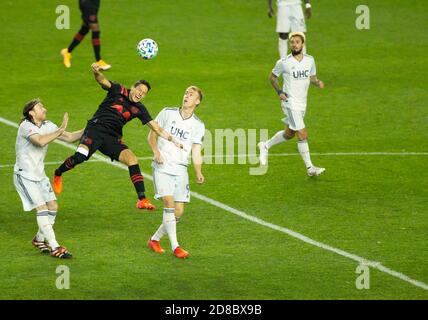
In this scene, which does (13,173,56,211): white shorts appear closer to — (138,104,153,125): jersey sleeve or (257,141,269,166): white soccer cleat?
(138,104,153,125): jersey sleeve

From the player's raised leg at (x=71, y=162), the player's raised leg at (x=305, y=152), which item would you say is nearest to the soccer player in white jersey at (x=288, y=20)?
the player's raised leg at (x=305, y=152)

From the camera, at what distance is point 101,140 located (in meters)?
16.9

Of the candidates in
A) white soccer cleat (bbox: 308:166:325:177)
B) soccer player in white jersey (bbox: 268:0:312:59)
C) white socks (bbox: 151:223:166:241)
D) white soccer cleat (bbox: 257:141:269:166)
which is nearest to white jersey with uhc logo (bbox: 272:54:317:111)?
white soccer cleat (bbox: 308:166:325:177)

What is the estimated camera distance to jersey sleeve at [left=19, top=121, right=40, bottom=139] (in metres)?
14.9

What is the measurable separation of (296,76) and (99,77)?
175 inches

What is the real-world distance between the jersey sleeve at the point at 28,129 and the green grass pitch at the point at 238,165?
171 centimetres

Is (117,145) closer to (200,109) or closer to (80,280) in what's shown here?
(80,280)

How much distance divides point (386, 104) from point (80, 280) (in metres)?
12.0

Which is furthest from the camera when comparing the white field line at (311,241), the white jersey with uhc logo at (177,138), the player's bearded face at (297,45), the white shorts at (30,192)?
the player's bearded face at (297,45)

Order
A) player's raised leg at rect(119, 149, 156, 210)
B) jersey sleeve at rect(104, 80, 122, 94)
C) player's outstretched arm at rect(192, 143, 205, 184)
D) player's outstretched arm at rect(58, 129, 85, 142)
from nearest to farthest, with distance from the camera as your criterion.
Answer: player's outstretched arm at rect(192, 143, 205, 184) → player's outstretched arm at rect(58, 129, 85, 142) → player's raised leg at rect(119, 149, 156, 210) → jersey sleeve at rect(104, 80, 122, 94)

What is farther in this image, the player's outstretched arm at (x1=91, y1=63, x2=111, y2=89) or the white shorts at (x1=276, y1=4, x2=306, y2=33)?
the white shorts at (x1=276, y1=4, x2=306, y2=33)

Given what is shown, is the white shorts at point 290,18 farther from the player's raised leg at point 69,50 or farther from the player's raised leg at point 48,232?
the player's raised leg at point 48,232

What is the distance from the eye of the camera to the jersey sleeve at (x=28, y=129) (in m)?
14.9

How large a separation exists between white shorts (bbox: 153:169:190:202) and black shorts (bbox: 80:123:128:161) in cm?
196
